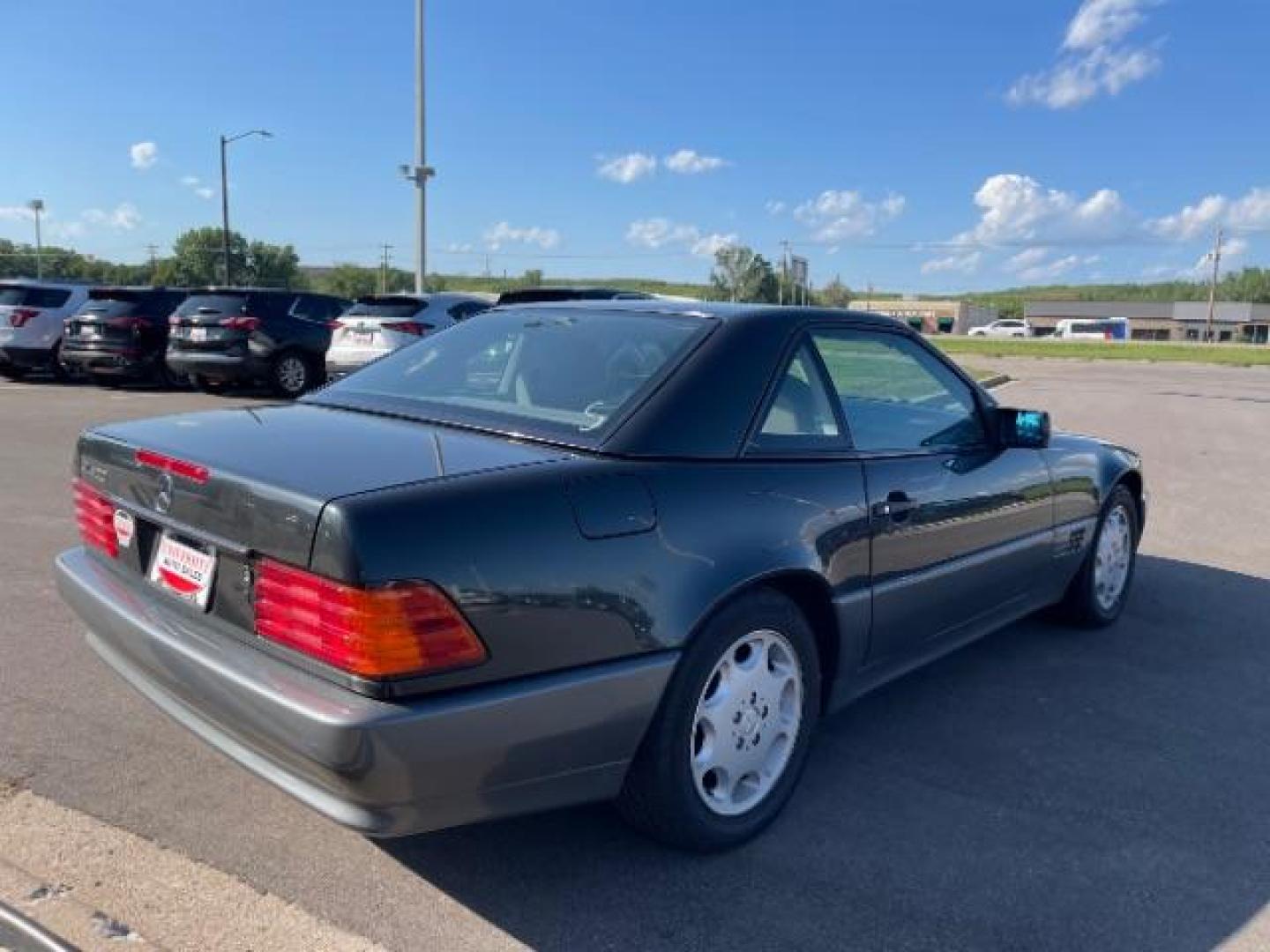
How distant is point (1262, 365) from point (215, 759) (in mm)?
43863

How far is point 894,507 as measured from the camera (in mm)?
3338

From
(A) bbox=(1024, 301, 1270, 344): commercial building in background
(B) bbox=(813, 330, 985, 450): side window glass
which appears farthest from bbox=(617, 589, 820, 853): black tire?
(A) bbox=(1024, 301, 1270, 344): commercial building in background

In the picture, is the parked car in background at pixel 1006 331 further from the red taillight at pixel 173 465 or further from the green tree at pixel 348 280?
the red taillight at pixel 173 465

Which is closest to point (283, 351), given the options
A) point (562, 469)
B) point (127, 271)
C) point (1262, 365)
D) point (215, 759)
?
point (215, 759)

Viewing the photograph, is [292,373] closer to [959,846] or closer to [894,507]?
[894,507]

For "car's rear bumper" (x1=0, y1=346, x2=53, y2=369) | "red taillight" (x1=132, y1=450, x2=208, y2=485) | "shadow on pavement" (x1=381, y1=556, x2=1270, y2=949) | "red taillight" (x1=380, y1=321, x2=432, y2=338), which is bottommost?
"shadow on pavement" (x1=381, y1=556, x2=1270, y2=949)

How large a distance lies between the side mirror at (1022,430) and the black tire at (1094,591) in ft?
3.42

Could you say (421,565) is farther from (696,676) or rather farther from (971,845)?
(971,845)

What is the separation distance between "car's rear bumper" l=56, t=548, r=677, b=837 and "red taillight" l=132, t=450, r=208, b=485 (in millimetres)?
359

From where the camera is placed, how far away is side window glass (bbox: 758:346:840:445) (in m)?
3.07

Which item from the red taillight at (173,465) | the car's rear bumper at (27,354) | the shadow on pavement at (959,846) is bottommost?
the shadow on pavement at (959,846)

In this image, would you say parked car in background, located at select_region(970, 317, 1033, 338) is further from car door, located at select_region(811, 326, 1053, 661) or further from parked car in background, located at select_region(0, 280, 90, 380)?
car door, located at select_region(811, 326, 1053, 661)

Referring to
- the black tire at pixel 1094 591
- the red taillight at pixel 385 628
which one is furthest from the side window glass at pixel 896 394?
A: the red taillight at pixel 385 628

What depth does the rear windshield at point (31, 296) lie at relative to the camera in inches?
642
